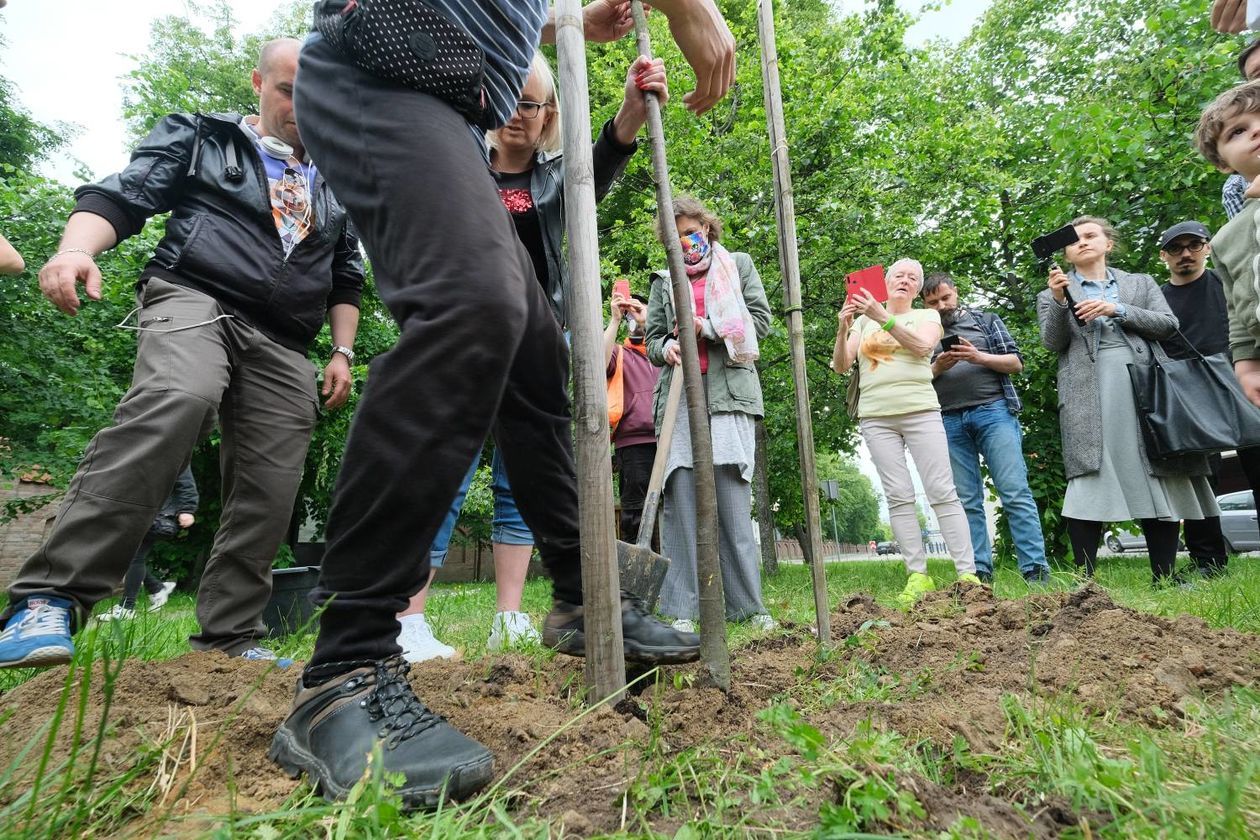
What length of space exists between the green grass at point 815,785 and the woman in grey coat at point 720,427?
2.29 m

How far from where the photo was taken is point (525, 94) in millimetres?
2482

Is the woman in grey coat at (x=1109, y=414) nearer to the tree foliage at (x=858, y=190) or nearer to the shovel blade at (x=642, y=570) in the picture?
the shovel blade at (x=642, y=570)

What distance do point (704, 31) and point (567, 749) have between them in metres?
1.69

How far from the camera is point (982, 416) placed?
4988 millimetres

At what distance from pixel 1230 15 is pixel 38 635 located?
169 inches

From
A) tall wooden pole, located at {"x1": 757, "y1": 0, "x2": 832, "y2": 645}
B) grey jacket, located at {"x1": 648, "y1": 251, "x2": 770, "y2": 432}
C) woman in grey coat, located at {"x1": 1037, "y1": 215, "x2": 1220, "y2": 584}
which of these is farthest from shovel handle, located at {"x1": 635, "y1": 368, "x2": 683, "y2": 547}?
woman in grey coat, located at {"x1": 1037, "y1": 215, "x2": 1220, "y2": 584}

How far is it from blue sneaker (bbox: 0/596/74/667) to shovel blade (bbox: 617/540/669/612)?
5.57ft

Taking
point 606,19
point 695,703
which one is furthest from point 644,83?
point 695,703

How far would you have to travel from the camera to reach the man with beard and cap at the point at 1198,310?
170 inches

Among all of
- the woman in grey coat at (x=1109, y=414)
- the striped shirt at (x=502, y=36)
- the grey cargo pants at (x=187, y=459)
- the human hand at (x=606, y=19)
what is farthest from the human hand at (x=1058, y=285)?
the grey cargo pants at (x=187, y=459)

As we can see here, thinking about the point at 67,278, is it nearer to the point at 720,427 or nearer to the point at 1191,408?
the point at 720,427

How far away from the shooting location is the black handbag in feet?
12.9

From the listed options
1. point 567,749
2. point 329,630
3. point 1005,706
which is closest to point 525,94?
point 329,630

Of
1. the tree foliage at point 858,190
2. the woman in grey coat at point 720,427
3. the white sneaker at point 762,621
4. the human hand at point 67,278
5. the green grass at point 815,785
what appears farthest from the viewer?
the tree foliage at point 858,190
